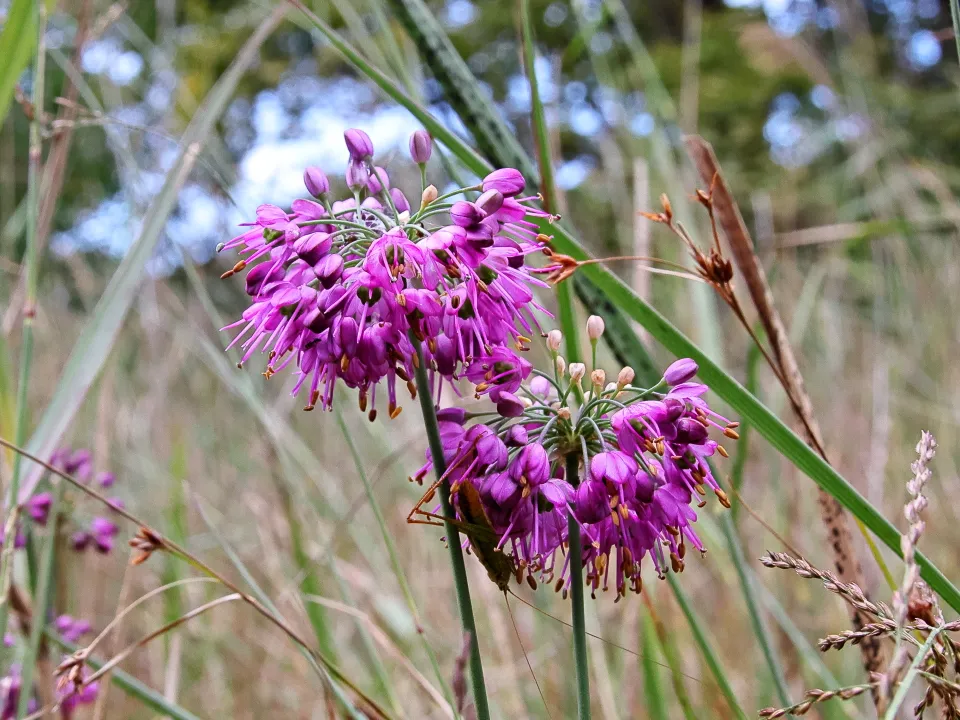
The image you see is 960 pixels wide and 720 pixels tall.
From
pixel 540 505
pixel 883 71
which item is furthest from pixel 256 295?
pixel 883 71

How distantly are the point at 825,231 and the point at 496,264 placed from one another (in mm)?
1030

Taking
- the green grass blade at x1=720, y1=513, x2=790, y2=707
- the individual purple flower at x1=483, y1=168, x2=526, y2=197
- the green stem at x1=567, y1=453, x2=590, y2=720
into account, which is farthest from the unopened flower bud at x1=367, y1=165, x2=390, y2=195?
the green grass blade at x1=720, y1=513, x2=790, y2=707

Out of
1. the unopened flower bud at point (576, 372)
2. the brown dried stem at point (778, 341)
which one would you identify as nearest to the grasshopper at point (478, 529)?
the unopened flower bud at point (576, 372)

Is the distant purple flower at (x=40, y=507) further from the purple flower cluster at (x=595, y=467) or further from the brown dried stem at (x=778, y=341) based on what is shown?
the brown dried stem at (x=778, y=341)

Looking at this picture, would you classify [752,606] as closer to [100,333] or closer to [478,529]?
[478,529]

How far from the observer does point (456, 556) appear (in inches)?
24.6

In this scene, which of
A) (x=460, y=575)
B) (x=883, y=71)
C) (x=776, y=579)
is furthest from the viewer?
(x=883, y=71)

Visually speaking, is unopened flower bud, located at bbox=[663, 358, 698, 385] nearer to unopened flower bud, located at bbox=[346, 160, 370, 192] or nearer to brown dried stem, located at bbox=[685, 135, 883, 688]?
brown dried stem, located at bbox=[685, 135, 883, 688]

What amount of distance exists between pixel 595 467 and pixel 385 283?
23 centimetres

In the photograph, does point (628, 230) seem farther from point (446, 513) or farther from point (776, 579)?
point (446, 513)

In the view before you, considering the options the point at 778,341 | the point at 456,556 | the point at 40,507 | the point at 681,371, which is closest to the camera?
the point at 456,556

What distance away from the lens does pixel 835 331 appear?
3049mm

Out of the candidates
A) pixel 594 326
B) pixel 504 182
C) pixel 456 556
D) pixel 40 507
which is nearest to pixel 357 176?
pixel 504 182

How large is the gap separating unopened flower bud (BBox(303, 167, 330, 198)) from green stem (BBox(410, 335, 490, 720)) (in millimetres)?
177
